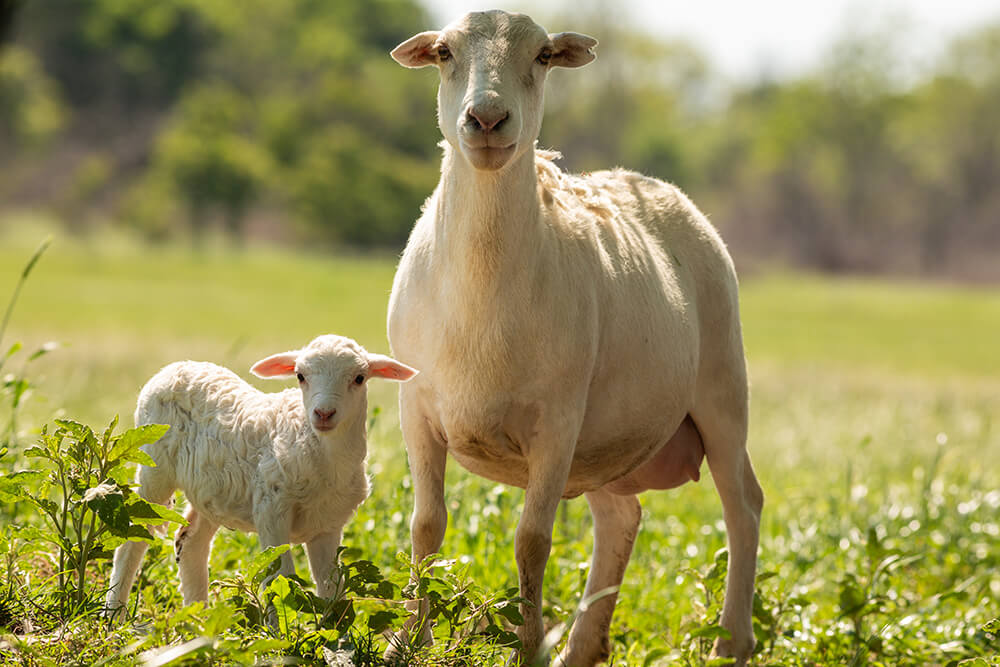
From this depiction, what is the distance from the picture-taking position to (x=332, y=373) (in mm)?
3994

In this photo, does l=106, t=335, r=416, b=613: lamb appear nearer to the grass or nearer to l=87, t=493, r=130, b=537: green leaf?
the grass

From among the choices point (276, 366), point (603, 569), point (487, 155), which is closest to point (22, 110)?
point (603, 569)

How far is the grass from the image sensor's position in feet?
17.1

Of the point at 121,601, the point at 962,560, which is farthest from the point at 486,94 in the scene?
the point at 962,560

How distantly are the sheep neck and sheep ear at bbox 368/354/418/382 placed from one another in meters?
0.40

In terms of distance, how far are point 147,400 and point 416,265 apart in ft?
3.59

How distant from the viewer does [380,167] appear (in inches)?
2854

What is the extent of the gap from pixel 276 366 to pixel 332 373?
26 centimetres

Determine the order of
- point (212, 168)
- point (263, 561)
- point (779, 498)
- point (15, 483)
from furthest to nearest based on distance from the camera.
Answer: point (212, 168)
point (779, 498)
point (15, 483)
point (263, 561)

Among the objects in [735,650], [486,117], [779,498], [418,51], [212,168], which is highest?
[418,51]

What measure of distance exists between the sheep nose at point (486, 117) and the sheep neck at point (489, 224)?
0.35 m

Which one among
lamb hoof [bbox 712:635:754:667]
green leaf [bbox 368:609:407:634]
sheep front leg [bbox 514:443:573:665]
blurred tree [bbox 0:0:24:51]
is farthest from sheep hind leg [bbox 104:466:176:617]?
lamb hoof [bbox 712:635:754:667]

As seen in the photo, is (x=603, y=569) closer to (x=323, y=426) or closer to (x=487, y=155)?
(x=323, y=426)

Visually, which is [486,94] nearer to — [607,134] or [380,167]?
[380,167]
